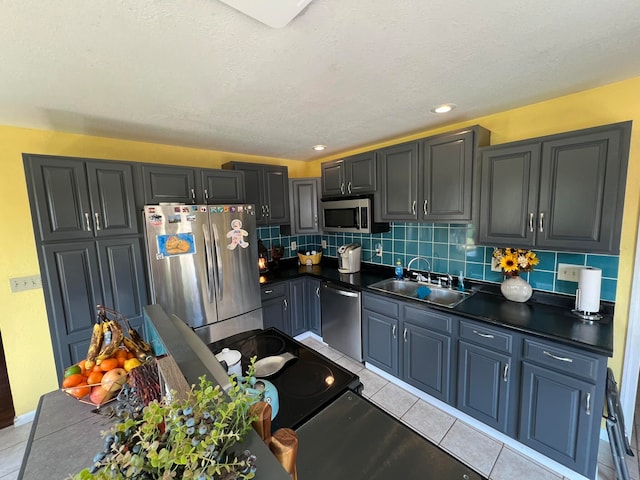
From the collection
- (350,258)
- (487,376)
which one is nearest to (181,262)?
(350,258)

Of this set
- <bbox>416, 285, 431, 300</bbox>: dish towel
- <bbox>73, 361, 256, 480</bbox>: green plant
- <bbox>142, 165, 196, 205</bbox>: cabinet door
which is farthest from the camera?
<bbox>416, 285, 431, 300</bbox>: dish towel

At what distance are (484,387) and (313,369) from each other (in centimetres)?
140

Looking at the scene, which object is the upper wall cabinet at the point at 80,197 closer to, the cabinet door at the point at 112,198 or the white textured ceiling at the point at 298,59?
the cabinet door at the point at 112,198

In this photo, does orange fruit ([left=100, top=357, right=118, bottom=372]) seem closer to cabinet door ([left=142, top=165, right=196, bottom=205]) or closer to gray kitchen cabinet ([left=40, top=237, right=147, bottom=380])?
gray kitchen cabinet ([left=40, top=237, right=147, bottom=380])

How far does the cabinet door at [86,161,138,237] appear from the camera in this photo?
202cm

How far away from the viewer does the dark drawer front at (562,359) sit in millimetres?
1460

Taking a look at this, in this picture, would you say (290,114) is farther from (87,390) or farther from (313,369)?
(87,390)

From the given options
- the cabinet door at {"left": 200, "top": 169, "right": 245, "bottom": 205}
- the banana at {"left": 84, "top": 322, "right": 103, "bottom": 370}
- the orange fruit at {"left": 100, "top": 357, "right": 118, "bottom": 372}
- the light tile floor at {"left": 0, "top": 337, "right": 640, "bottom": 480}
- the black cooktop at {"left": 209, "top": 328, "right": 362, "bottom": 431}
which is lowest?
the light tile floor at {"left": 0, "top": 337, "right": 640, "bottom": 480}

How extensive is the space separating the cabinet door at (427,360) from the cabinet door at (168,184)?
7.45ft

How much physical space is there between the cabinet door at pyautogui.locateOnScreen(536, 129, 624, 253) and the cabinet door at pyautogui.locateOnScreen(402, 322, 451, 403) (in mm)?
1018

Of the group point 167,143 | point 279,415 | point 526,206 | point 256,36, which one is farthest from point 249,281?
point 526,206

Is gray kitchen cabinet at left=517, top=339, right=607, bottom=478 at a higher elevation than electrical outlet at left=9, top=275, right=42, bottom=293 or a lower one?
Answer: lower

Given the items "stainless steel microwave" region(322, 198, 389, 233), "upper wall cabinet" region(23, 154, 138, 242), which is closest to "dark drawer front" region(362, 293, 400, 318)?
"stainless steel microwave" region(322, 198, 389, 233)

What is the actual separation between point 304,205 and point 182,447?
309 centimetres
